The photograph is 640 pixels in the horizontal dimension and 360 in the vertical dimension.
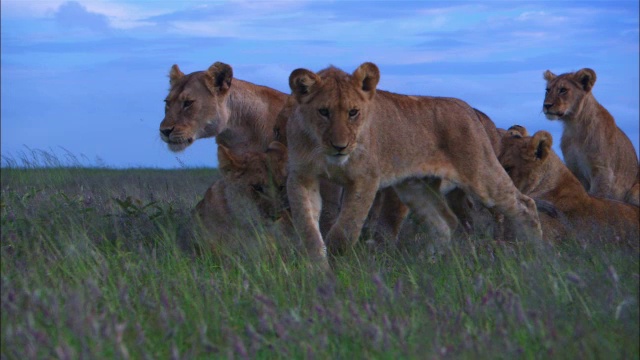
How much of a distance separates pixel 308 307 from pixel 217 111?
351 cm

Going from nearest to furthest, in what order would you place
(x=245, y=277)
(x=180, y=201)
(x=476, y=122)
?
(x=245, y=277)
(x=476, y=122)
(x=180, y=201)

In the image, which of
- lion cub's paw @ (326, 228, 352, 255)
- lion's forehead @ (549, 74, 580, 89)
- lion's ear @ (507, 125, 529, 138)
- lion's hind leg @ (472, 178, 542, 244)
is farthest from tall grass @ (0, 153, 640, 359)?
lion's forehead @ (549, 74, 580, 89)

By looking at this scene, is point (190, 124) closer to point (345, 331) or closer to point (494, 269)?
point (494, 269)

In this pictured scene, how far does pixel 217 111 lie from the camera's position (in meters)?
7.63

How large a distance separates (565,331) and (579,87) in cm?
833

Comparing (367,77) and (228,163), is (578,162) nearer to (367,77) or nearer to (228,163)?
(367,77)

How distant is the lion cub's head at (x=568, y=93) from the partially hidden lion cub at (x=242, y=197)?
6.01 metres

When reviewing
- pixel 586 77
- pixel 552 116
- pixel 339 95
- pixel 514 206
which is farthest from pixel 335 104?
→ pixel 586 77

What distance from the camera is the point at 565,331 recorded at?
3.68m

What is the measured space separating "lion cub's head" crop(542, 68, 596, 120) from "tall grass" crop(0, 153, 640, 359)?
5888 mm

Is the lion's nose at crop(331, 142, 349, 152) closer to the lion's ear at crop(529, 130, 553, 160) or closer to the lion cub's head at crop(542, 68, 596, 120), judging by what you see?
the lion's ear at crop(529, 130, 553, 160)

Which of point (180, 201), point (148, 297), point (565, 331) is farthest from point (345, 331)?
point (180, 201)

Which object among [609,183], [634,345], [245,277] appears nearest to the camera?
[634,345]

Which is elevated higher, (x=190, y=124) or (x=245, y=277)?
(x=190, y=124)
